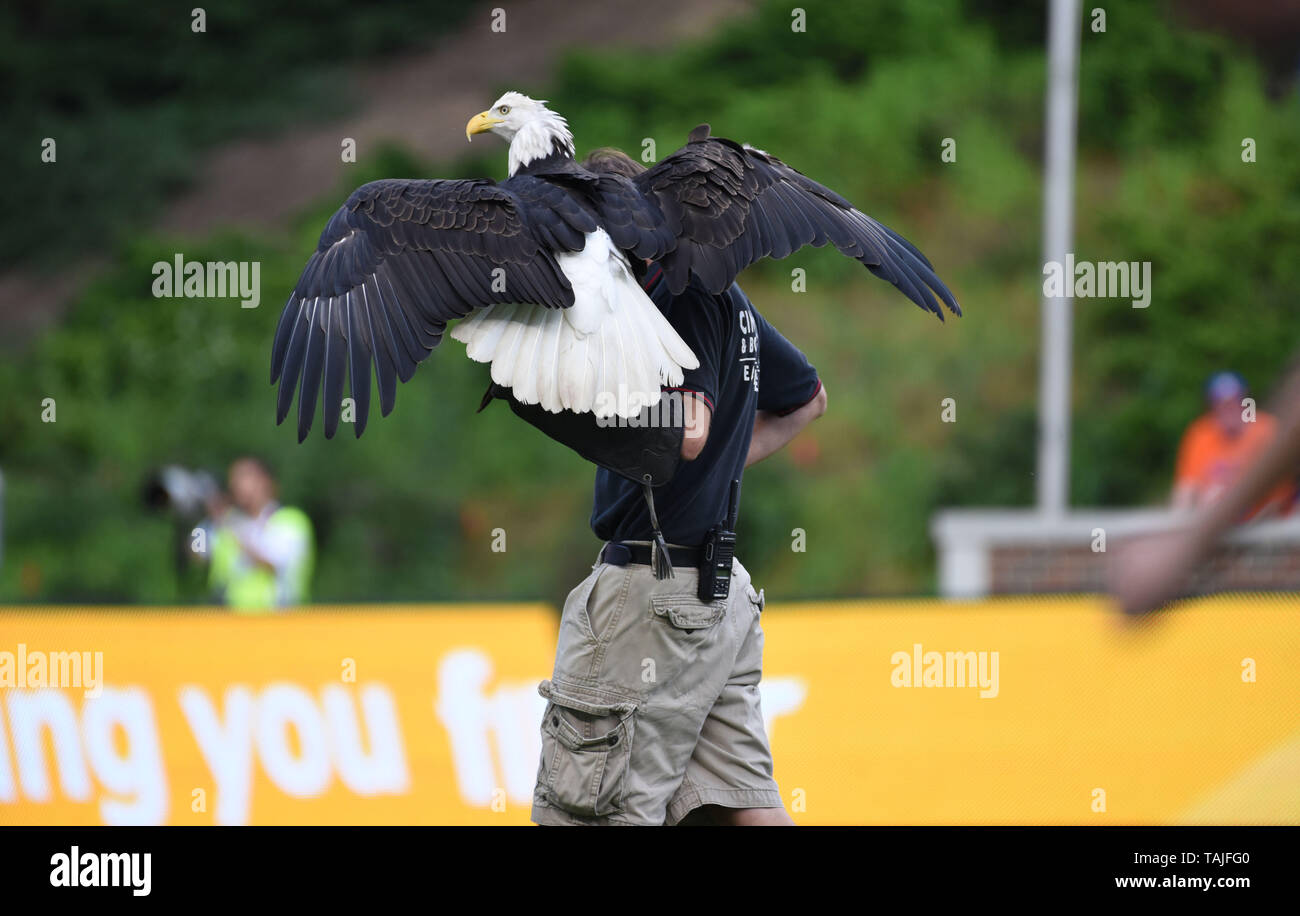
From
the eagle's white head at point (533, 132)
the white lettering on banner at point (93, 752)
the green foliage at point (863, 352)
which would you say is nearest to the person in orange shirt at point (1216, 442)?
the green foliage at point (863, 352)

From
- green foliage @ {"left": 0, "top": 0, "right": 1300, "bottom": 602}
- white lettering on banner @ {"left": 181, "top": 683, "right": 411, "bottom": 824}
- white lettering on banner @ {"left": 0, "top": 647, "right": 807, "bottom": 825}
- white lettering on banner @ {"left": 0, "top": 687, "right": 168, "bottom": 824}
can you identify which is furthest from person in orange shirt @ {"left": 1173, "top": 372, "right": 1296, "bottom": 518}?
white lettering on banner @ {"left": 0, "top": 687, "right": 168, "bottom": 824}

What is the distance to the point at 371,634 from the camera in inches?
252

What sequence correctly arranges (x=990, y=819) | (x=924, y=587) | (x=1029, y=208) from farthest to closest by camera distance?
(x=1029, y=208)
(x=924, y=587)
(x=990, y=819)

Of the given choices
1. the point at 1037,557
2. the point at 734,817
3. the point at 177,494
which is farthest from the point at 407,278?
the point at 177,494

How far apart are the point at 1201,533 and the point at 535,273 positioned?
193 cm

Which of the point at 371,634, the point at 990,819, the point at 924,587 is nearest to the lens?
the point at 990,819

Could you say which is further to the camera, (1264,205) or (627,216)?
(1264,205)

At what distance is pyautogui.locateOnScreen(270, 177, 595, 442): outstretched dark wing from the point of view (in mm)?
3381

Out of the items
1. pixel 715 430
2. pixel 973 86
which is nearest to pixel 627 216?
pixel 715 430

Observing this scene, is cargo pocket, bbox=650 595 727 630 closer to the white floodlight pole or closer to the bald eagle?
the bald eagle

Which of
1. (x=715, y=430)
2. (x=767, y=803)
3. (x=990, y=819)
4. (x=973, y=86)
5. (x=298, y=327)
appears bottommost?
(x=990, y=819)

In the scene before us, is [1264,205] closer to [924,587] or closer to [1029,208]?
[1029,208]

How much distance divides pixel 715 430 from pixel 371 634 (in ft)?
10.3

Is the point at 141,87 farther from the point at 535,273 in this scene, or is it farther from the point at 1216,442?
the point at 535,273
